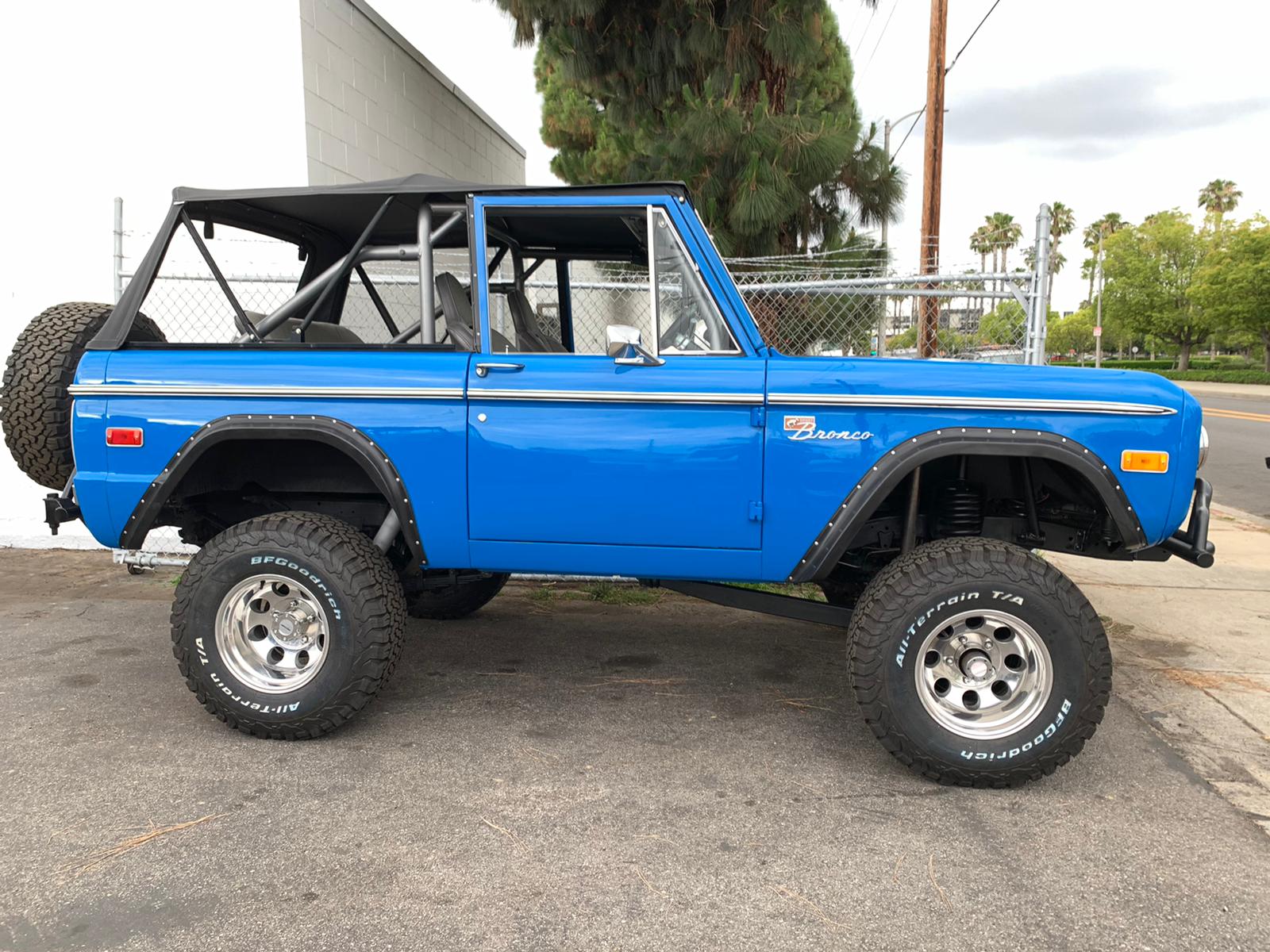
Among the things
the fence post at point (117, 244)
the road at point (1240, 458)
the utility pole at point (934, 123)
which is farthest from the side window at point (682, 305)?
the utility pole at point (934, 123)

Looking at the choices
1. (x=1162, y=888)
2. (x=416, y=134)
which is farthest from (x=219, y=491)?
(x=416, y=134)

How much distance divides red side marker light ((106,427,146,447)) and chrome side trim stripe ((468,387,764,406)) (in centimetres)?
135

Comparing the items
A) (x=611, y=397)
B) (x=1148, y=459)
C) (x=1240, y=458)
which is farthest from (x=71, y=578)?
(x=1240, y=458)

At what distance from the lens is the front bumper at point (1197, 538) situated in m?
3.28

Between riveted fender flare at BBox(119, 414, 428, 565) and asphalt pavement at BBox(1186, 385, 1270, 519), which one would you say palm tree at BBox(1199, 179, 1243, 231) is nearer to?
asphalt pavement at BBox(1186, 385, 1270, 519)

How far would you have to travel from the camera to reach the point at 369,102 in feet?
23.5

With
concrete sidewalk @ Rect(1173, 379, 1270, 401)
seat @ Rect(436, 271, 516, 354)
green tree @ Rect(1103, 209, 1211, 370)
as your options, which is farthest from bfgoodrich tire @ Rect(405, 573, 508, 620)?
green tree @ Rect(1103, 209, 1211, 370)

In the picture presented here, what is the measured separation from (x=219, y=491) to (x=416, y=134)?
526 centimetres

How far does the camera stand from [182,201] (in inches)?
145

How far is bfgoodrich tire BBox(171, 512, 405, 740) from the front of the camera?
3371mm

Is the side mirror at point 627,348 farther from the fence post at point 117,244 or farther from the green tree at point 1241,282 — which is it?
the green tree at point 1241,282

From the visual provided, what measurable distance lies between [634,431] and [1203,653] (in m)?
3.59

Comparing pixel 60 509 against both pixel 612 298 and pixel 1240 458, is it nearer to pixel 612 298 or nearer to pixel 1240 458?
pixel 612 298

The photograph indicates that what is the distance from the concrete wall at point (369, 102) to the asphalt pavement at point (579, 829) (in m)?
4.24
